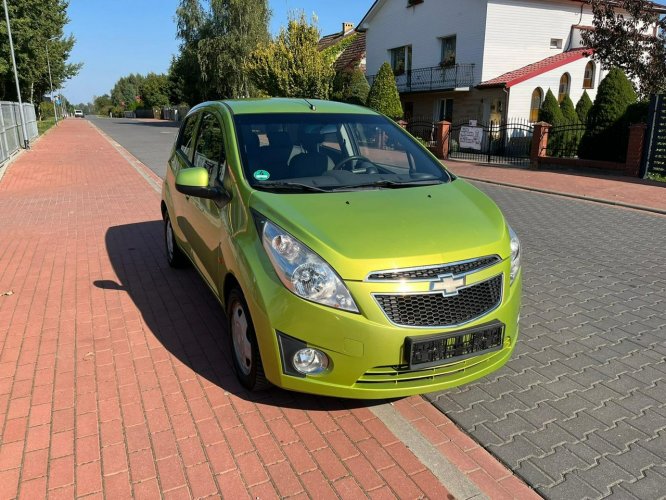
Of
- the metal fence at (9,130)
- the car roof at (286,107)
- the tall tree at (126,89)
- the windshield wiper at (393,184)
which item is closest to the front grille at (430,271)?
the windshield wiper at (393,184)

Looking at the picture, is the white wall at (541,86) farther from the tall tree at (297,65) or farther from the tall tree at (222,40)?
the tall tree at (222,40)

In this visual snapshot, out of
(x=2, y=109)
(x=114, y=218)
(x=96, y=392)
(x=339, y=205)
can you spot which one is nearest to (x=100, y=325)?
(x=96, y=392)

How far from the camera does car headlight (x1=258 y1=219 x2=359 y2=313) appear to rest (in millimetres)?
2721

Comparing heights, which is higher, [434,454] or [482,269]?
[482,269]

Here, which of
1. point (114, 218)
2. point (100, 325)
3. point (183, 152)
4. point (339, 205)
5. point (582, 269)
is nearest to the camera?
point (339, 205)

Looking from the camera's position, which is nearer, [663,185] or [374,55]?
[663,185]

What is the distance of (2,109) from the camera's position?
17.8 meters

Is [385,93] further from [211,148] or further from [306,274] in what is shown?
[306,274]

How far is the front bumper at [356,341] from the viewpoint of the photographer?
2.70 m

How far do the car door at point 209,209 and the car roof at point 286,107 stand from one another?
7.9 inches

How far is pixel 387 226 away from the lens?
301 cm

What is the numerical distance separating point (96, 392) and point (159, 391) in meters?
0.41

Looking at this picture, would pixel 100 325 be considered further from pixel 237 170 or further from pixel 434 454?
pixel 434 454

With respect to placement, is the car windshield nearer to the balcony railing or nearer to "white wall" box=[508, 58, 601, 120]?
"white wall" box=[508, 58, 601, 120]
